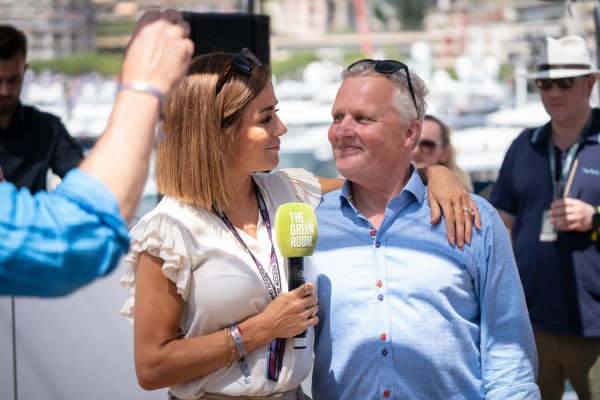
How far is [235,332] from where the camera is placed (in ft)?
6.82

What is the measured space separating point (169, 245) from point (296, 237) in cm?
31

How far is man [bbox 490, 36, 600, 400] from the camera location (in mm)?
A: 3643

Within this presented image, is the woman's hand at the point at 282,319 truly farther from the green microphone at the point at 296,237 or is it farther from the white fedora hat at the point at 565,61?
the white fedora hat at the point at 565,61

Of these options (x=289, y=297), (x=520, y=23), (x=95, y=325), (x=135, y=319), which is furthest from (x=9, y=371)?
(x=520, y=23)

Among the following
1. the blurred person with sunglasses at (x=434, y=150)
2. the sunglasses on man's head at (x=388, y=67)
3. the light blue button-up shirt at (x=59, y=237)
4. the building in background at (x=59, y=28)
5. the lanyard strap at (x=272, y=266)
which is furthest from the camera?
the building in background at (x=59, y=28)

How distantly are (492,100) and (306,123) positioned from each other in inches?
330

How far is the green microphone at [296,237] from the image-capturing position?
6.86 feet

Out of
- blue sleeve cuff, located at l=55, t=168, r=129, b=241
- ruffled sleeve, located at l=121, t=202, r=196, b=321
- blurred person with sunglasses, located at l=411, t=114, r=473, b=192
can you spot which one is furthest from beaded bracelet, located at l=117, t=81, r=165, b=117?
blurred person with sunglasses, located at l=411, t=114, r=473, b=192

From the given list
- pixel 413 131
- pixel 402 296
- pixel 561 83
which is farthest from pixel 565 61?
pixel 402 296

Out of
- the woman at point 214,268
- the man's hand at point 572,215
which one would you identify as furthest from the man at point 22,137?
the man's hand at point 572,215

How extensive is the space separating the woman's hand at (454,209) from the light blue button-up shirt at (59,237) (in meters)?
1.34

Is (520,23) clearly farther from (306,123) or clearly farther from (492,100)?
(306,123)

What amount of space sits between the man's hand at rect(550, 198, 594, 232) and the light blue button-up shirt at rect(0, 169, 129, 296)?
2774 millimetres

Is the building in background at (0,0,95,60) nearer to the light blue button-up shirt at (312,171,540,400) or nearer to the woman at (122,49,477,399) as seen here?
the woman at (122,49,477,399)
